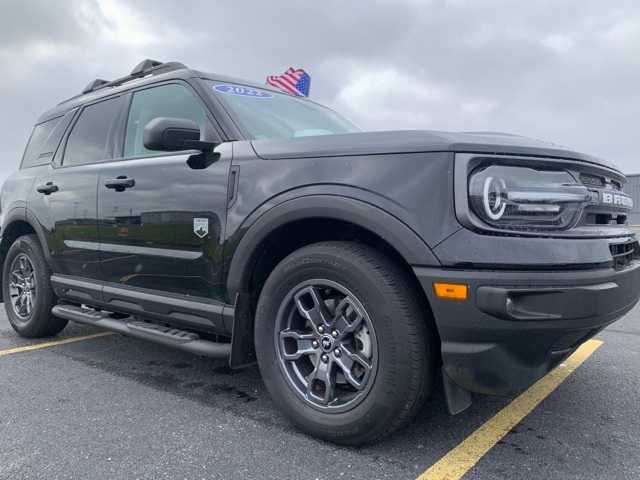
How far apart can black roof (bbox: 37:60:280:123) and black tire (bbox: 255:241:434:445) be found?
1.55 metres

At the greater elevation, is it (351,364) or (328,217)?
(328,217)

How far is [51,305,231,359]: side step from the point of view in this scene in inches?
111

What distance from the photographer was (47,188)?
4.14m

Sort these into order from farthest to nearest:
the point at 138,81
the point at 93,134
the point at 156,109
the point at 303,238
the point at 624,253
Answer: the point at 93,134
the point at 138,81
the point at 156,109
the point at 303,238
the point at 624,253

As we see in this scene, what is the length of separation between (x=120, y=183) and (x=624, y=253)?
2.86 m

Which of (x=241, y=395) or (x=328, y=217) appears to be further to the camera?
(x=241, y=395)

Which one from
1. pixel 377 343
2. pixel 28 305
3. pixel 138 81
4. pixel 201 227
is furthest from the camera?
pixel 28 305

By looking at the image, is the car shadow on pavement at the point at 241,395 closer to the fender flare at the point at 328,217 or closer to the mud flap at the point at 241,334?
the mud flap at the point at 241,334

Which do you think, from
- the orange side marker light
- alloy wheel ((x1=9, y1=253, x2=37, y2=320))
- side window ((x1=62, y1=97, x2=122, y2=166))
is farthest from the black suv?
alloy wheel ((x1=9, y1=253, x2=37, y2=320))

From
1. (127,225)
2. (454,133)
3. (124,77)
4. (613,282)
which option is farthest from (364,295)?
(124,77)

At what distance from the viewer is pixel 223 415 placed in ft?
9.09

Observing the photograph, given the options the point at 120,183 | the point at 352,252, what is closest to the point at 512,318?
the point at 352,252

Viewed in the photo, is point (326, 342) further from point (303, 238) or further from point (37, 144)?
point (37, 144)

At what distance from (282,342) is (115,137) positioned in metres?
2.16
